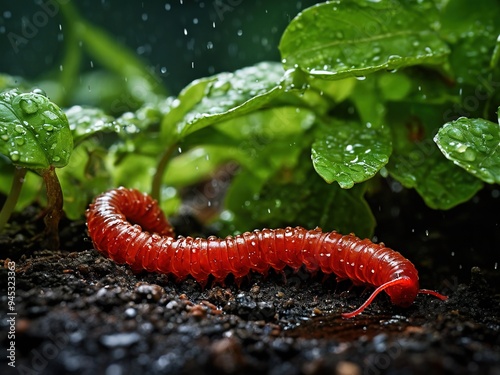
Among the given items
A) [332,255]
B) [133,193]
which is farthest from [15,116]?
[332,255]

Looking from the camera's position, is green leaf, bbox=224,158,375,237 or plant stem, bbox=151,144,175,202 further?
plant stem, bbox=151,144,175,202

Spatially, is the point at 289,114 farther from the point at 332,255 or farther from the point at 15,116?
the point at 15,116

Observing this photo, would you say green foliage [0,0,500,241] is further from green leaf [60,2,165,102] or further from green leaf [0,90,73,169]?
green leaf [60,2,165,102]

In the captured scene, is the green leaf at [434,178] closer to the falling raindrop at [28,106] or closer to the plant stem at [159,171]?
the plant stem at [159,171]

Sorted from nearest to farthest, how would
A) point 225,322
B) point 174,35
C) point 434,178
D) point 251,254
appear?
point 225,322
point 251,254
point 434,178
point 174,35

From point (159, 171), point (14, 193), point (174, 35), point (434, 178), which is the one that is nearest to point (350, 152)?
point (434, 178)

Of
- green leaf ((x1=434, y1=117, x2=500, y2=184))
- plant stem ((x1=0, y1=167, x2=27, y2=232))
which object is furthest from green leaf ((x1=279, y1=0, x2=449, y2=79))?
plant stem ((x1=0, y1=167, x2=27, y2=232))

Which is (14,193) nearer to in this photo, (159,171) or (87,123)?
(87,123)
